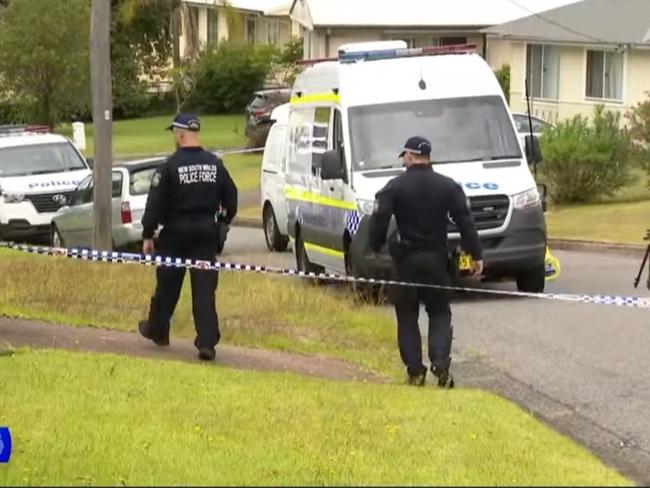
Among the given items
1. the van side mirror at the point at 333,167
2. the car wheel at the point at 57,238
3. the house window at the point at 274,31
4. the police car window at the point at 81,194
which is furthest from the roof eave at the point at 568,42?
the house window at the point at 274,31

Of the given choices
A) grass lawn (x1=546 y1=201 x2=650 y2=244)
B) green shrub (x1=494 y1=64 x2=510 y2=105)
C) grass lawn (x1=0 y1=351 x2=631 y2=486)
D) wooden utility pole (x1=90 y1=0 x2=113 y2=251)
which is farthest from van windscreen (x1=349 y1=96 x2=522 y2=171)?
green shrub (x1=494 y1=64 x2=510 y2=105)

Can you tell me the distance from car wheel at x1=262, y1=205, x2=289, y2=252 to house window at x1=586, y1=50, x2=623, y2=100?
55.2ft

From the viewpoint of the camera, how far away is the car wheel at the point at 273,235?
2261cm

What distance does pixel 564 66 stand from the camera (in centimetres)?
3941

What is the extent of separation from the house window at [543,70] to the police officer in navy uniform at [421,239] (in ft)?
101

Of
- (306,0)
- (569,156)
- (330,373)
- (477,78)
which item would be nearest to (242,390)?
(330,373)

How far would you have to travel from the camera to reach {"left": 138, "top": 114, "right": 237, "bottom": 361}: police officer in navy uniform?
9977mm

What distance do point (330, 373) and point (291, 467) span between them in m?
4.07

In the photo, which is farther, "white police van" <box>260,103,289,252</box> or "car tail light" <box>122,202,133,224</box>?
"white police van" <box>260,103,289,252</box>

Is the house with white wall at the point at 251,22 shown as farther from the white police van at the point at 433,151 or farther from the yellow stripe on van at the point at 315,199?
the white police van at the point at 433,151

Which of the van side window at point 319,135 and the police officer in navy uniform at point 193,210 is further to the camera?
the van side window at point 319,135

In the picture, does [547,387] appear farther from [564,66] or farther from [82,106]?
[82,106]

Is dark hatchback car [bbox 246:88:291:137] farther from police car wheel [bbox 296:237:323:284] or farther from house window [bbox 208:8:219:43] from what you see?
police car wheel [bbox 296:237:323:284]

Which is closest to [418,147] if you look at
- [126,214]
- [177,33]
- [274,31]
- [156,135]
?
[126,214]
